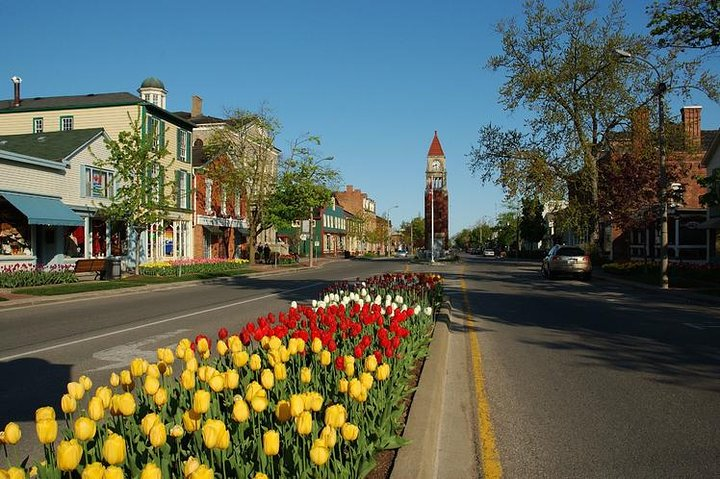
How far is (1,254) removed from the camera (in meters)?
23.3

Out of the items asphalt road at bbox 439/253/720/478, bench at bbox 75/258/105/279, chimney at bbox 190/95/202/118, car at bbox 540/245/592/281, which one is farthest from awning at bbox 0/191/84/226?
chimney at bbox 190/95/202/118

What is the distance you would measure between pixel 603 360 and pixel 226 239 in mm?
40225

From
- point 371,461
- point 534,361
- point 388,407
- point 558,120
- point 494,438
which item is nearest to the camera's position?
point 371,461

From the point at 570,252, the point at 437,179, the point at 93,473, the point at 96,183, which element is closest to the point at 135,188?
the point at 96,183

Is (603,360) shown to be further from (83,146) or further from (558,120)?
(558,120)

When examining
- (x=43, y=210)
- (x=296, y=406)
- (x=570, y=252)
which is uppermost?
(x=43, y=210)

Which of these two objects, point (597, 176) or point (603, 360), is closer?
point (603, 360)

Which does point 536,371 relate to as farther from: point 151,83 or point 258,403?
point 151,83

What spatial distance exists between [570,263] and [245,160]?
80.6ft

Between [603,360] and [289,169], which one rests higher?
[289,169]

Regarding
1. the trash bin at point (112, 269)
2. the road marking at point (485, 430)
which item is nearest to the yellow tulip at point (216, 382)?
the road marking at point (485, 430)

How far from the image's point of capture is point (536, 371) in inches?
305

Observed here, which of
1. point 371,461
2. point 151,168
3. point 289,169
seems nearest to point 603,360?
point 371,461

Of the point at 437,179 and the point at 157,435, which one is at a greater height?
the point at 437,179
